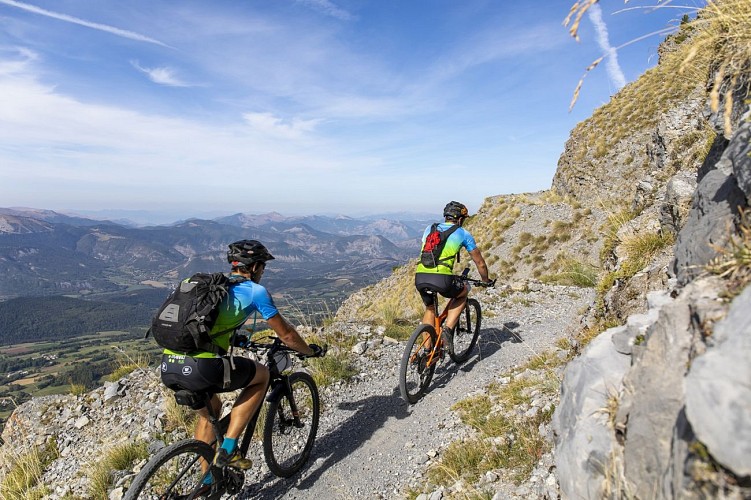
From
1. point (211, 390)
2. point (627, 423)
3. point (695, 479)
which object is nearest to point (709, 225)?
point (627, 423)

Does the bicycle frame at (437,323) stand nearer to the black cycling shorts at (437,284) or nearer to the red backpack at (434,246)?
the black cycling shorts at (437,284)

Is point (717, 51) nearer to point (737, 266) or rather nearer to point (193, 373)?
point (737, 266)

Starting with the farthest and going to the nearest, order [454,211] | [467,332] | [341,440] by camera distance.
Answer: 1. [467,332]
2. [454,211]
3. [341,440]

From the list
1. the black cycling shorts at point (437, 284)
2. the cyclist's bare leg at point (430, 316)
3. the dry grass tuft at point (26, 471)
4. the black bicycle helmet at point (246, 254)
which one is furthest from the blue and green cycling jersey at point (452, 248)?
the dry grass tuft at point (26, 471)

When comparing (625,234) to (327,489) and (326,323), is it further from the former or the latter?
(326,323)

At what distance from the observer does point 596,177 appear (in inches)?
1230

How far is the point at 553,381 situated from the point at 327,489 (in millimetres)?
3829

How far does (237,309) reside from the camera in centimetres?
443

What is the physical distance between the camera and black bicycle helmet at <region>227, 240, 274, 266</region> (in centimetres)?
492

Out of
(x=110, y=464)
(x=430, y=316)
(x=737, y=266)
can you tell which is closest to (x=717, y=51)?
(x=737, y=266)

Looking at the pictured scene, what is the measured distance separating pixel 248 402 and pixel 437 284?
4103 mm

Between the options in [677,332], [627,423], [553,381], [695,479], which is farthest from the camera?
[553,381]

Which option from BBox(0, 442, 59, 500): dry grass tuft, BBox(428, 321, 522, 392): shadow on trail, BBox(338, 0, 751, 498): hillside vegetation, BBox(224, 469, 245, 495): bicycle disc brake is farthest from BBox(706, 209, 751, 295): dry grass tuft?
BBox(0, 442, 59, 500): dry grass tuft

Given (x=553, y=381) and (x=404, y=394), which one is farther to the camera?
(x=404, y=394)
